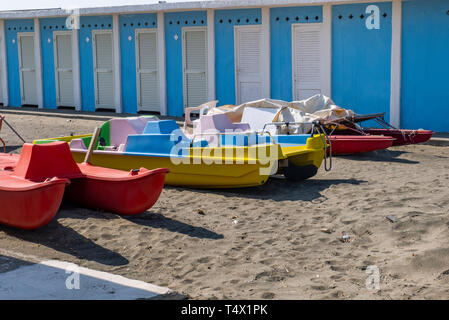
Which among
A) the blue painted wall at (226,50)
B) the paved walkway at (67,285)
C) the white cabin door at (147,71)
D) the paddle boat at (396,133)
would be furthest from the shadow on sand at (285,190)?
the white cabin door at (147,71)

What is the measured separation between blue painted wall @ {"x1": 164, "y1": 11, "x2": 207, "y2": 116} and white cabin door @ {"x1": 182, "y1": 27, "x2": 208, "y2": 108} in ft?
0.53

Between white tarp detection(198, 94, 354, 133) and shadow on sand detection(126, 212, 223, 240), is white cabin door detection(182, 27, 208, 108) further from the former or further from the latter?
shadow on sand detection(126, 212, 223, 240)

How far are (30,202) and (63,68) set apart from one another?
580 inches

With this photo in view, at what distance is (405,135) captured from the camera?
1284 centimetres

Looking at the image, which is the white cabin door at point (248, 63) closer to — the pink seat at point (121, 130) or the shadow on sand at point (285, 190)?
the pink seat at point (121, 130)

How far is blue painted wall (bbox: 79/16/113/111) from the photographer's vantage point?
1991 centimetres

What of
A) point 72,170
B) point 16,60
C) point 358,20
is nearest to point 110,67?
point 16,60

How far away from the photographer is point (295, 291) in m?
5.70

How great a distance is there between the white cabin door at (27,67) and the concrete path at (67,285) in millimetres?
17103

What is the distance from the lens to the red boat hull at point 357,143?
11.8 meters

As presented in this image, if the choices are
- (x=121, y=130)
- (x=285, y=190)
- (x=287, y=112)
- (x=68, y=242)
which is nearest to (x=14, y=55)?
(x=121, y=130)

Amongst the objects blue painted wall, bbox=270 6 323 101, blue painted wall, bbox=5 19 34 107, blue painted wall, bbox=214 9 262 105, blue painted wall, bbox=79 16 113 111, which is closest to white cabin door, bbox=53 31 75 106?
blue painted wall, bbox=79 16 113 111
